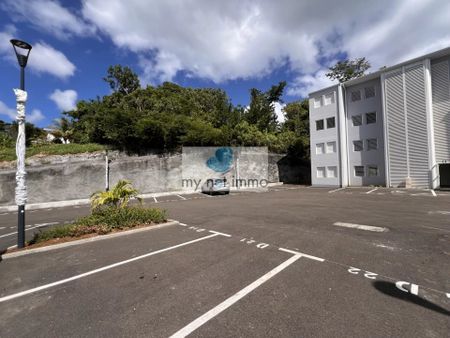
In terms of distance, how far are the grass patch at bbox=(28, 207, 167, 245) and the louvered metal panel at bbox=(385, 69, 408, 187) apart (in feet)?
72.9

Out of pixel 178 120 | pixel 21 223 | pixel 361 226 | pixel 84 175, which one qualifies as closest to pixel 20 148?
pixel 21 223

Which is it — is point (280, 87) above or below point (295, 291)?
above

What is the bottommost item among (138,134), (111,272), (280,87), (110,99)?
(111,272)

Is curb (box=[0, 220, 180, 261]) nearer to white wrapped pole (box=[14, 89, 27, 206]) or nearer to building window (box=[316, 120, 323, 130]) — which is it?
white wrapped pole (box=[14, 89, 27, 206])

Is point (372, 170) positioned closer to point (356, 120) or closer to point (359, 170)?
point (359, 170)

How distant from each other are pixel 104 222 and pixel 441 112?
2616 cm

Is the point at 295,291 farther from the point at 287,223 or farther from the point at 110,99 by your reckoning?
the point at 110,99

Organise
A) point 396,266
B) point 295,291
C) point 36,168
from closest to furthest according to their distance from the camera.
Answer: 1. point 295,291
2. point 396,266
3. point 36,168

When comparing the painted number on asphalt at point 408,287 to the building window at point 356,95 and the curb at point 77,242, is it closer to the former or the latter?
the curb at point 77,242

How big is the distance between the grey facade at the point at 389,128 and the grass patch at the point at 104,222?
22308 mm

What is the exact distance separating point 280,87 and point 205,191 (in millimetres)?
25760

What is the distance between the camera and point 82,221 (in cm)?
748

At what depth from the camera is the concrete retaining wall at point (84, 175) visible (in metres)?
17.9

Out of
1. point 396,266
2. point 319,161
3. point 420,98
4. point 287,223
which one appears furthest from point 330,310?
point 319,161
